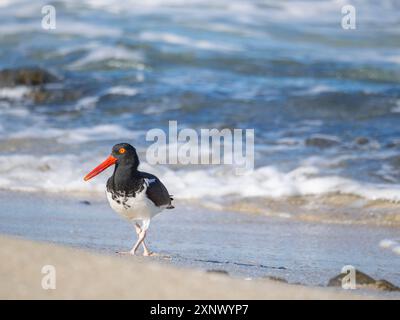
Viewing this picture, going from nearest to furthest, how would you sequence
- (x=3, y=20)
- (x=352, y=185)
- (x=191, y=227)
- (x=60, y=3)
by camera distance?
(x=191, y=227), (x=352, y=185), (x=3, y=20), (x=60, y=3)

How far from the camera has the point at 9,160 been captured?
369 inches

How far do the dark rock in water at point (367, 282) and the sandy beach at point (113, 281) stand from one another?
260mm

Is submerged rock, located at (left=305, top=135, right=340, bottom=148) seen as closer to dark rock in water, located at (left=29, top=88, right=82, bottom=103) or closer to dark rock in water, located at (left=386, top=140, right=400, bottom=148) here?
dark rock in water, located at (left=386, top=140, right=400, bottom=148)

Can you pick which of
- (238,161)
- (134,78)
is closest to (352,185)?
(238,161)

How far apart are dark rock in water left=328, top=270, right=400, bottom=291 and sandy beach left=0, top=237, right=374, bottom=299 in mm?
260

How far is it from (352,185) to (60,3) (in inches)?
589

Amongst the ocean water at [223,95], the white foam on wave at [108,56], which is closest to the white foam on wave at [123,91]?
the ocean water at [223,95]

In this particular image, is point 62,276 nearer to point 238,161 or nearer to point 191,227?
point 191,227

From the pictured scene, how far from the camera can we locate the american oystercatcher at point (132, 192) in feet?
20.2

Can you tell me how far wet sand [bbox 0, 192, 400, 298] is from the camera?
6.02 m

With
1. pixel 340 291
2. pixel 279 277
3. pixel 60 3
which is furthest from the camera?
pixel 60 3

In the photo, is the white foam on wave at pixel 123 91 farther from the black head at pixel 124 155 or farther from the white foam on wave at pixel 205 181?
the black head at pixel 124 155

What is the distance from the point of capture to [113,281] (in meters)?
4.67

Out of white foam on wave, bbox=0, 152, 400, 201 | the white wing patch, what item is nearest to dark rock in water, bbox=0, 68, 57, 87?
white foam on wave, bbox=0, 152, 400, 201
